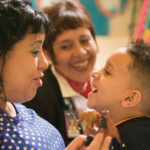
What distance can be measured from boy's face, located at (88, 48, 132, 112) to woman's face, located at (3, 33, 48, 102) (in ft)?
0.99

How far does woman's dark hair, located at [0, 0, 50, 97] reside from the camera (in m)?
0.66

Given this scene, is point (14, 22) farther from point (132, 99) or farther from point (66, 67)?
Answer: point (66, 67)

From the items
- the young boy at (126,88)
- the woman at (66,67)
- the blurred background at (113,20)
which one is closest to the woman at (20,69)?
the young boy at (126,88)

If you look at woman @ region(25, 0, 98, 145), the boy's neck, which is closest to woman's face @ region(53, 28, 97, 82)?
woman @ region(25, 0, 98, 145)

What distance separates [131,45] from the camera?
95 cm

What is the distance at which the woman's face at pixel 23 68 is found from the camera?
705 millimetres

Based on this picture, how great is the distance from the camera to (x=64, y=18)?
1.34 meters

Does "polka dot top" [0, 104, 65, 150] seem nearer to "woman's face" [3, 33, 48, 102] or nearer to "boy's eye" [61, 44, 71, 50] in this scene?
"woman's face" [3, 33, 48, 102]

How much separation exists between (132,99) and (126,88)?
50mm

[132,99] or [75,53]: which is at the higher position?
[75,53]

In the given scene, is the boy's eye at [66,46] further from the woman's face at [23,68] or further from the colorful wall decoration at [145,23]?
the colorful wall decoration at [145,23]

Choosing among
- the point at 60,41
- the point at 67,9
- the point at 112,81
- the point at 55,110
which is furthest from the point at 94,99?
the point at 67,9

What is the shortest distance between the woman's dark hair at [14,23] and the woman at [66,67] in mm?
525

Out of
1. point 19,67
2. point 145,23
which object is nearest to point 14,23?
point 19,67
